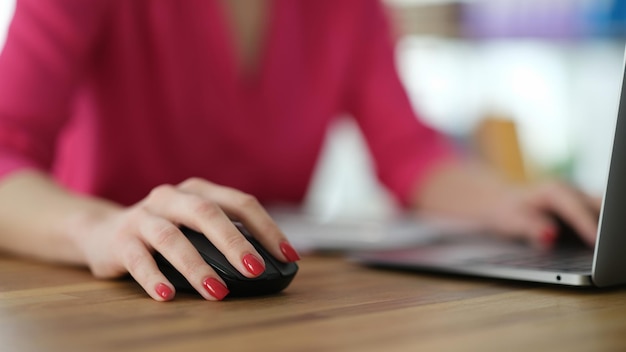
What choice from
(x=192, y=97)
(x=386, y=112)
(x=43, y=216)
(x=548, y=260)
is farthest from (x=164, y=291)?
(x=386, y=112)

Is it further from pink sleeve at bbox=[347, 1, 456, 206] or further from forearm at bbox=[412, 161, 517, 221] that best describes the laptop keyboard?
pink sleeve at bbox=[347, 1, 456, 206]

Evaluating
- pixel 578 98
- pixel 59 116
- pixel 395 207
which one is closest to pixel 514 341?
pixel 59 116

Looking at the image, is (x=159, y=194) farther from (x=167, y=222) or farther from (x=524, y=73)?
(x=524, y=73)

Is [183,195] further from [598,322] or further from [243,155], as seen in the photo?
[243,155]

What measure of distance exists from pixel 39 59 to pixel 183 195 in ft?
1.31

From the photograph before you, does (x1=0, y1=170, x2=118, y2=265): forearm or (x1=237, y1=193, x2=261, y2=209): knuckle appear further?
(x1=0, y1=170, x2=118, y2=265): forearm

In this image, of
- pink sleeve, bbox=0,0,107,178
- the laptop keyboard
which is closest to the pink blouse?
pink sleeve, bbox=0,0,107,178

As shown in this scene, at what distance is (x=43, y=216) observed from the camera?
0.84 m

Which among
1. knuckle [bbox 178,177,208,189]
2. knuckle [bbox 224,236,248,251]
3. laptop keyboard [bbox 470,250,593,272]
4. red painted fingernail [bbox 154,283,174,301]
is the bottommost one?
laptop keyboard [bbox 470,250,593,272]

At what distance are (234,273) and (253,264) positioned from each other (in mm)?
16

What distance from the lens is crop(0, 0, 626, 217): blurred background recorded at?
2.40 meters

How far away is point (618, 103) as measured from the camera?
24.2 inches

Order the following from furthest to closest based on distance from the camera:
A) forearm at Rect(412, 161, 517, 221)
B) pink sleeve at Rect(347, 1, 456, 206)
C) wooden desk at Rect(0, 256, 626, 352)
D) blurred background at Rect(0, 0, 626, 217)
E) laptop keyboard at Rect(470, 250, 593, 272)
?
blurred background at Rect(0, 0, 626, 217)
pink sleeve at Rect(347, 1, 456, 206)
forearm at Rect(412, 161, 517, 221)
laptop keyboard at Rect(470, 250, 593, 272)
wooden desk at Rect(0, 256, 626, 352)

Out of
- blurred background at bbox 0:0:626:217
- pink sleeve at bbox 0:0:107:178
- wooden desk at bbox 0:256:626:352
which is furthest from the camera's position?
blurred background at bbox 0:0:626:217
